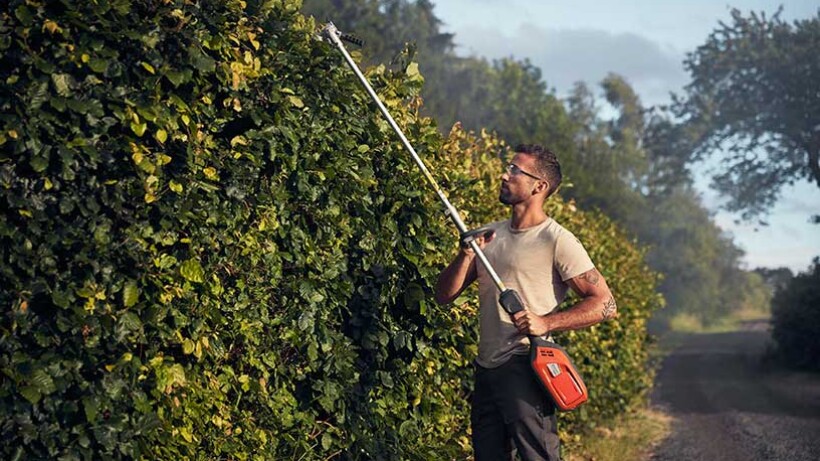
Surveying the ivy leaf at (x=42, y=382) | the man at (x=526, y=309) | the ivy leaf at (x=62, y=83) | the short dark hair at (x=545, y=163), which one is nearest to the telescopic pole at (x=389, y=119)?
the man at (x=526, y=309)

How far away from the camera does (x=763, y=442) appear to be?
1330 cm

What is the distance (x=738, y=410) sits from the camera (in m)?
18.0

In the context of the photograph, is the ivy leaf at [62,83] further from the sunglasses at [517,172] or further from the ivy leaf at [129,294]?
the sunglasses at [517,172]

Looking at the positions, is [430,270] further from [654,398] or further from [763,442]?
[654,398]

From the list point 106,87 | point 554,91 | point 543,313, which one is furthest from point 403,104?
point 554,91

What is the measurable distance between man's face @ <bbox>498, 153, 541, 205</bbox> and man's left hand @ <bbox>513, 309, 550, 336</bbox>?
0.68m

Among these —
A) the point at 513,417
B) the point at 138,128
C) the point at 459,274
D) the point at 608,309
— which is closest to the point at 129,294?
the point at 138,128

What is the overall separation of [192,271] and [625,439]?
32.8 ft

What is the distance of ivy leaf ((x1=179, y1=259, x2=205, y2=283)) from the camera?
443 cm

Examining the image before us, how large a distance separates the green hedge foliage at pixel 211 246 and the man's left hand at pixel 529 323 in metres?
0.76

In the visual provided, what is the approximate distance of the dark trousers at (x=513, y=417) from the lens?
17.1ft

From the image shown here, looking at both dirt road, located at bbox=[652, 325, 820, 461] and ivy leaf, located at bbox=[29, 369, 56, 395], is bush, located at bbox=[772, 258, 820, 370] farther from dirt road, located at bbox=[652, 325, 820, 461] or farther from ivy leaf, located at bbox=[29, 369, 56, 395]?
ivy leaf, located at bbox=[29, 369, 56, 395]

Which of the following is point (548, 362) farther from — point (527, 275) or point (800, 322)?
point (800, 322)

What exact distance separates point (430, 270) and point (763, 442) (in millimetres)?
8888
